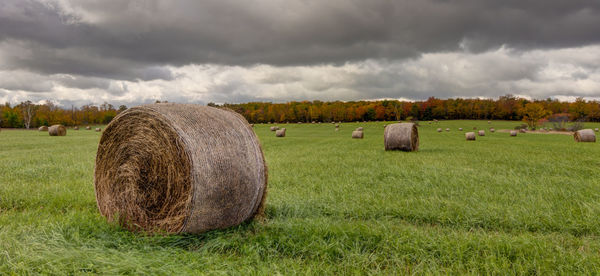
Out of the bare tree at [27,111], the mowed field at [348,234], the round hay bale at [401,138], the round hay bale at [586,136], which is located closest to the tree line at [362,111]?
the bare tree at [27,111]

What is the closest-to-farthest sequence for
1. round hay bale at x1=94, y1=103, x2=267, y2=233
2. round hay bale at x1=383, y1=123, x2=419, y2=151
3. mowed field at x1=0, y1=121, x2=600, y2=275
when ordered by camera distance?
1. mowed field at x1=0, y1=121, x2=600, y2=275
2. round hay bale at x1=94, y1=103, x2=267, y2=233
3. round hay bale at x1=383, y1=123, x2=419, y2=151

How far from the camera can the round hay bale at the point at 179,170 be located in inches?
176

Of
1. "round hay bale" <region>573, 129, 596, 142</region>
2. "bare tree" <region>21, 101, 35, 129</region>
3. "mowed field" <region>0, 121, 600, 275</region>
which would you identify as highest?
"bare tree" <region>21, 101, 35, 129</region>

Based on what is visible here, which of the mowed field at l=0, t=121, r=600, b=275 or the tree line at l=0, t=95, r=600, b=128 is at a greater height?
the tree line at l=0, t=95, r=600, b=128

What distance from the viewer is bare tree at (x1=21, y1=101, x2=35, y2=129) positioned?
91.6 metres

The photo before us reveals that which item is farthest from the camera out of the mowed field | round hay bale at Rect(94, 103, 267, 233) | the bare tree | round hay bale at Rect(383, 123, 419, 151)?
the bare tree

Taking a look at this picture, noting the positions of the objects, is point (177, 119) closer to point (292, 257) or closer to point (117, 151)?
point (117, 151)

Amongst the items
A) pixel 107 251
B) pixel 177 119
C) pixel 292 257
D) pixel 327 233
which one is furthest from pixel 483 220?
pixel 107 251

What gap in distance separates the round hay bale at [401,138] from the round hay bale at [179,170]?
38.5ft

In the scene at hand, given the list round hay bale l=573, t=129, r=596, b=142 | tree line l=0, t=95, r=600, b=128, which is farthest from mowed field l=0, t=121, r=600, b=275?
tree line l=0, t=95, r=600, b=128

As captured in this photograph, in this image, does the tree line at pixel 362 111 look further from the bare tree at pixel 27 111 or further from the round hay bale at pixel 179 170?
the round hay bale at pixel 179 170

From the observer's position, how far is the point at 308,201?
604 cm

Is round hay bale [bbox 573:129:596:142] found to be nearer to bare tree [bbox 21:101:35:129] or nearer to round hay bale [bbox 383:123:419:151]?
round hay bale [bbox 383:123:419:151]

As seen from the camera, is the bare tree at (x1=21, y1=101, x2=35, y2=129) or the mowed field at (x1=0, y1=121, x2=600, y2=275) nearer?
the mowed field at (x1=0, y1=121, x2=600, y2=275)
